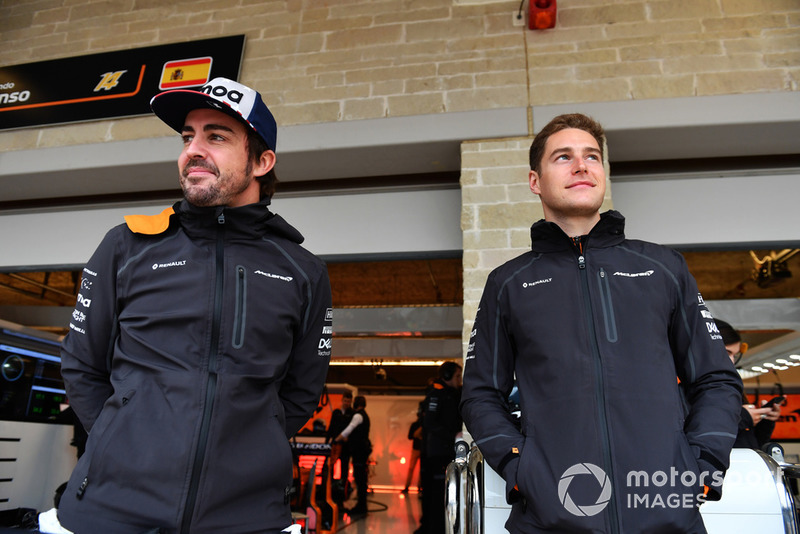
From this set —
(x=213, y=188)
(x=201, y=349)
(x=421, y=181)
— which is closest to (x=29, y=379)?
(x=421, y=181)

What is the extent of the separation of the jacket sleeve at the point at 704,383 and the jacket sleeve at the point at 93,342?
1.35 metres

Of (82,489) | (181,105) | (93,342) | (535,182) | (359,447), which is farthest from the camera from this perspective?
(359,447)

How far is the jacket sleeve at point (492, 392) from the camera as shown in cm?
126

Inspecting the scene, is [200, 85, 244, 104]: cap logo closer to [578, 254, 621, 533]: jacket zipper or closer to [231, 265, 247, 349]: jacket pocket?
[231, 265, 247, 349]: jacket pocket

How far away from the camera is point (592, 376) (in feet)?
4.15

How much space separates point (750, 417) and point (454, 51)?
9.14ft

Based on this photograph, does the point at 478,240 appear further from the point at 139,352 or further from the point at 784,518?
the point at 139,352

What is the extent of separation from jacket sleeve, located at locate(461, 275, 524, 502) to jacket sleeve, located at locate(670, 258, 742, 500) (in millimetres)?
389

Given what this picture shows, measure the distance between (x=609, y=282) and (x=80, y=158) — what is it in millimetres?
4040

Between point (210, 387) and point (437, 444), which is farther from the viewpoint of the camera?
point (437, 444)

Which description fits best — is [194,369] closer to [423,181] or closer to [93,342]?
[93,342]

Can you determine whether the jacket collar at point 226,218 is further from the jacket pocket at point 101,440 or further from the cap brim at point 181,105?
the jacket pocket at point 101,440

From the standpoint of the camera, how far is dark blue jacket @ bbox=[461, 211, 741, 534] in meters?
1.16

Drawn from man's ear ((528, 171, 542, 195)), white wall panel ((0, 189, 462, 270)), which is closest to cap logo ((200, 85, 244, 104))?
man's ear ((528, 171, 542, 195))
